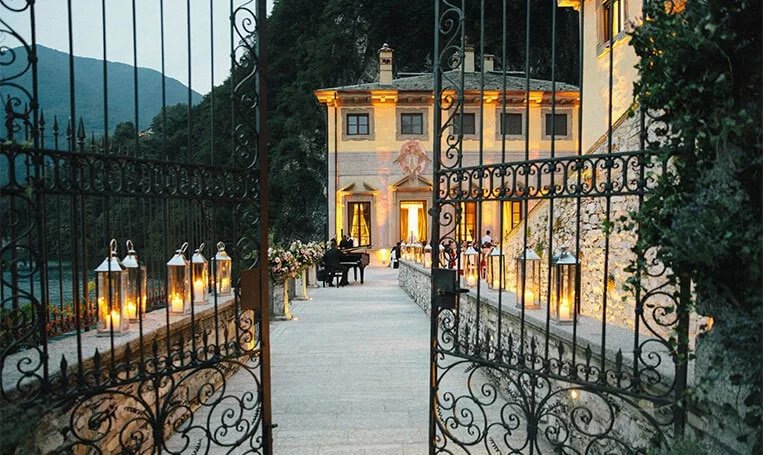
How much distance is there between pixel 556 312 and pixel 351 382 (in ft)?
8.12

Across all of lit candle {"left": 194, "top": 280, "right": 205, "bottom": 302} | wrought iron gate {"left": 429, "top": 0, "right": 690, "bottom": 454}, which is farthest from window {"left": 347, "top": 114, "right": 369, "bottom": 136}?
lit candle {"left": 194, "top": 280, "right": 205, "bottom": 302}

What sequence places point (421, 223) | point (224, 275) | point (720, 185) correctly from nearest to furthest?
point (720, 185), point (224, 275), point (421, 223)

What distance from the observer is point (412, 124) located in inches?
904

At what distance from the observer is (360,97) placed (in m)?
22.4

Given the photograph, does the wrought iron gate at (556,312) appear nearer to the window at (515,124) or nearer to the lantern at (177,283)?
the lantern at (177,283)

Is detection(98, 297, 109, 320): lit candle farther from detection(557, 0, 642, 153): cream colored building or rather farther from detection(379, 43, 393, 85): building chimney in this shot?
detection(379, 43, 393, 85): building chimney

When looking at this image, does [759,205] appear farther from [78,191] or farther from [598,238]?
[598,238]

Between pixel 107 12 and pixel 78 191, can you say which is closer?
pixel 78 191

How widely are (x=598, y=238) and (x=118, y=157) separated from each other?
5.91m

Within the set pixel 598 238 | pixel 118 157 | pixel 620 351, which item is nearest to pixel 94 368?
pixel 118 157

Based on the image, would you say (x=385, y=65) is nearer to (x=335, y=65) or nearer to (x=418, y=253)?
(x=335, y=65)

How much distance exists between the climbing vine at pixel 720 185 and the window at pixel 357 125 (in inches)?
830

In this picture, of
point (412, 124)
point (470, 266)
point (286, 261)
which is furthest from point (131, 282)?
point (412, 124)

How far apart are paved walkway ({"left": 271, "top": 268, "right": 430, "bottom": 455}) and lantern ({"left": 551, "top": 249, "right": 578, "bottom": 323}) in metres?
1.50
